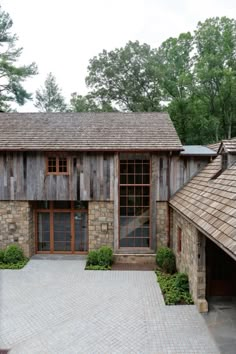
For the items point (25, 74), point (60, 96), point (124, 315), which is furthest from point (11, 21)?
point (124, 315)

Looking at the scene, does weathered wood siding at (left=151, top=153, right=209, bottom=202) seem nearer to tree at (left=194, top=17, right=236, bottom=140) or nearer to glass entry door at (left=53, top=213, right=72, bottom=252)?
glass entry door at (left=53, top=213, right=72, bottom=252)

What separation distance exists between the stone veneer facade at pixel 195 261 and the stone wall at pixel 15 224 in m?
6.98

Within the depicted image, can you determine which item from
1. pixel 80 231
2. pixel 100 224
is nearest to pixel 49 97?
pixel 80 231

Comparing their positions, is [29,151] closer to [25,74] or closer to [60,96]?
[25,74]

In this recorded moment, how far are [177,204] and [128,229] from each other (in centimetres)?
306

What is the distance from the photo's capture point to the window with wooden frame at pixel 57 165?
502 inches

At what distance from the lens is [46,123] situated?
1473cm

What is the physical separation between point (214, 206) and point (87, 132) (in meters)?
8.02

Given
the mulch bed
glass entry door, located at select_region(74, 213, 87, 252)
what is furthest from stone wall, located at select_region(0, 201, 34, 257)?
the mulch bed

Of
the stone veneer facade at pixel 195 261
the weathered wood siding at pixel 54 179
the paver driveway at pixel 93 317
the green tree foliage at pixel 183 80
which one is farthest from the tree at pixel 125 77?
the paver driveway at pixel 93 317

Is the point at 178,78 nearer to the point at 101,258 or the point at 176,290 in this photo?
the point at 101,258

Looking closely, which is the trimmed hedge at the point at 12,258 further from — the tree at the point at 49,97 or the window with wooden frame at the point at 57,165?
the tree at the point at 49,97

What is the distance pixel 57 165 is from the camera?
41.9 feet

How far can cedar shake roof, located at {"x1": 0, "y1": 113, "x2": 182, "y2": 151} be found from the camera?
1248 cm
